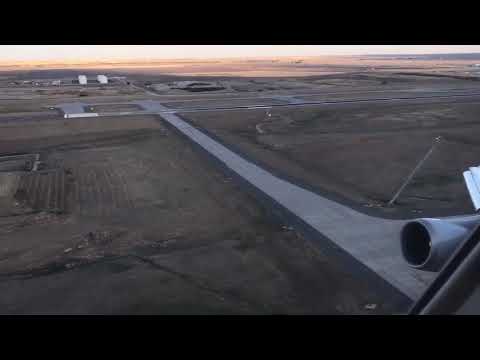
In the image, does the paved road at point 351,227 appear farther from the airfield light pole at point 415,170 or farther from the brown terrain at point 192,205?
the airfield light pole at point 415,170

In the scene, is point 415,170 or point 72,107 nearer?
point 415,170

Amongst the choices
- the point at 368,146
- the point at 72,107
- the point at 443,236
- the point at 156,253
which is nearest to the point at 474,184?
the point at 443,236

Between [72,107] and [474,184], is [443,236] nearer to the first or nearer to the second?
[474,184]

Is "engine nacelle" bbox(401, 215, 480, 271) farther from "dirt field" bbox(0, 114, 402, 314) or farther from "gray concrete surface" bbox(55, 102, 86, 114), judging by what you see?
"gray concrete surface" bbox(55, 102, 86, 114)

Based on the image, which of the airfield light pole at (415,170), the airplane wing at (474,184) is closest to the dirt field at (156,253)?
the airplane wing at (474,184)
